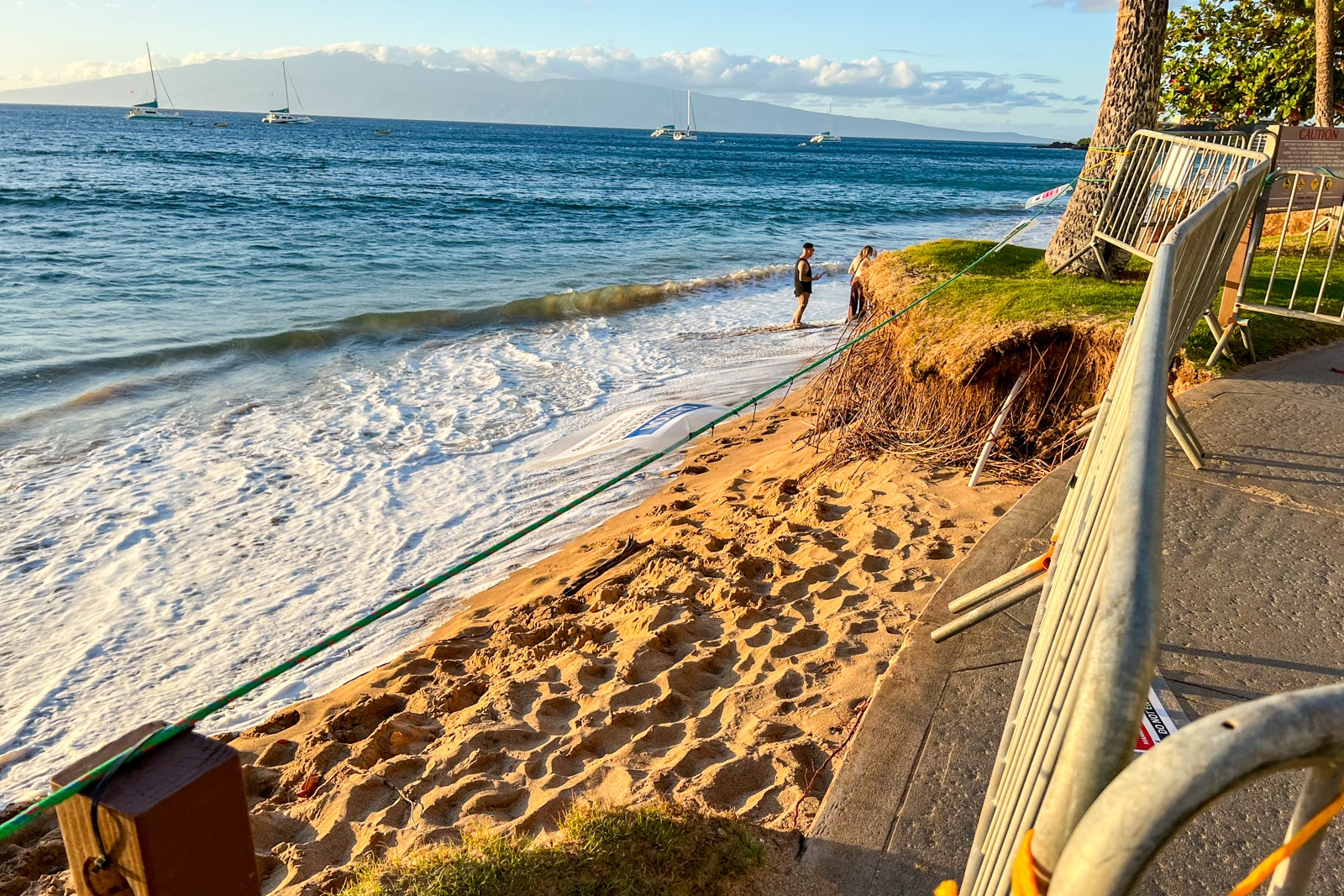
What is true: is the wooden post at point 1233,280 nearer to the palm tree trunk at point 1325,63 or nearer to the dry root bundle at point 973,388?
the dry root bundle at point 973,388

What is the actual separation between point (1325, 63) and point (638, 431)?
10.2m

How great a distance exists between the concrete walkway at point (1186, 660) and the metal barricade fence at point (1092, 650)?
64 cm

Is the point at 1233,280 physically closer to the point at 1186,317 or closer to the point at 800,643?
the point at 1186,317

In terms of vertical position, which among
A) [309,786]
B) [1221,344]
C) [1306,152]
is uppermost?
[1306,152]

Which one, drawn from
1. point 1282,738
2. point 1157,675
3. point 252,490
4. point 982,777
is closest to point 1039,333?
point 1157,675

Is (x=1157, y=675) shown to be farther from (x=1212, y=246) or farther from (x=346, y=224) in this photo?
(x=346, y=224)

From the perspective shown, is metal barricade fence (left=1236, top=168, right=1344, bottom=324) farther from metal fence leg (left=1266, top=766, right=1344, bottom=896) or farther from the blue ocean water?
metal fence leg (left=1266, top=766, right=1344, bottom=896)

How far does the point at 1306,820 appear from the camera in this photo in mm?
980

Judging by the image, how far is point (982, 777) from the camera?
9.32ft

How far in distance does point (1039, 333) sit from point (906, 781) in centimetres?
437

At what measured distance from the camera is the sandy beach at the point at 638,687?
140 inches

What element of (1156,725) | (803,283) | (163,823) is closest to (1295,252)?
(803,283)

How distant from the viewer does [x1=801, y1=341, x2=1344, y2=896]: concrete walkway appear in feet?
8.43

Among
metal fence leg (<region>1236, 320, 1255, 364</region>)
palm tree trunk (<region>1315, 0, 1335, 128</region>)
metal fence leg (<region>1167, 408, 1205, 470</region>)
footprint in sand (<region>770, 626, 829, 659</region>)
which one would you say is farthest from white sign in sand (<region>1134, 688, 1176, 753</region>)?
palm tree trunk (<region>1315, 0, 1335, 128</region>)
